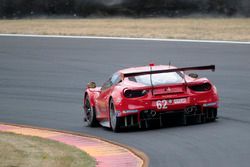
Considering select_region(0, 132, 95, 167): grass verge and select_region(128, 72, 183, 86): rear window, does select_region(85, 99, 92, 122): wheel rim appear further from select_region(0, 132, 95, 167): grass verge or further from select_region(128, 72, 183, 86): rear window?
select_region(0, 132, 95, 167): grass verge

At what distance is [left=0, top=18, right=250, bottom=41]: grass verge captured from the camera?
85.2ft

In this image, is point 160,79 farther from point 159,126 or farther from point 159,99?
point 159,126

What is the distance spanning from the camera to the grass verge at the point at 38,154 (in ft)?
34.6

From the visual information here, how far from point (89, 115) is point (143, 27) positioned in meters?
12.2

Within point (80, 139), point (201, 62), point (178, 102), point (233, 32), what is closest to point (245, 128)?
point (178, 102)

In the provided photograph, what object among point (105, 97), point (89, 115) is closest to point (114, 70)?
point (89, 115)

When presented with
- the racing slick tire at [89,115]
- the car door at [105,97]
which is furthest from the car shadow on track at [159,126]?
the racing slick tire at [89,115]

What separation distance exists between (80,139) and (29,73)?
1007cm

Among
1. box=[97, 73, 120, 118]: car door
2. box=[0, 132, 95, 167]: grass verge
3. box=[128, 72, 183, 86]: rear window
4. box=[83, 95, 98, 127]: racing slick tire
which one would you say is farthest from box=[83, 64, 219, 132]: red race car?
box=[0, 132, 95, 167]: grass verge

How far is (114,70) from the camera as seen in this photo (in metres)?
22.5

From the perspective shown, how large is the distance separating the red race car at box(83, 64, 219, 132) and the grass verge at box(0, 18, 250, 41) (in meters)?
10.7

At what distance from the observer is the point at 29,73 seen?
77.0 ft

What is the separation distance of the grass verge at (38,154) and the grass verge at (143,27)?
1299 cm

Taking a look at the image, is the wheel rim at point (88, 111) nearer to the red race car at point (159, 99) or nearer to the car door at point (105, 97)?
the car door at point (105, 97)
